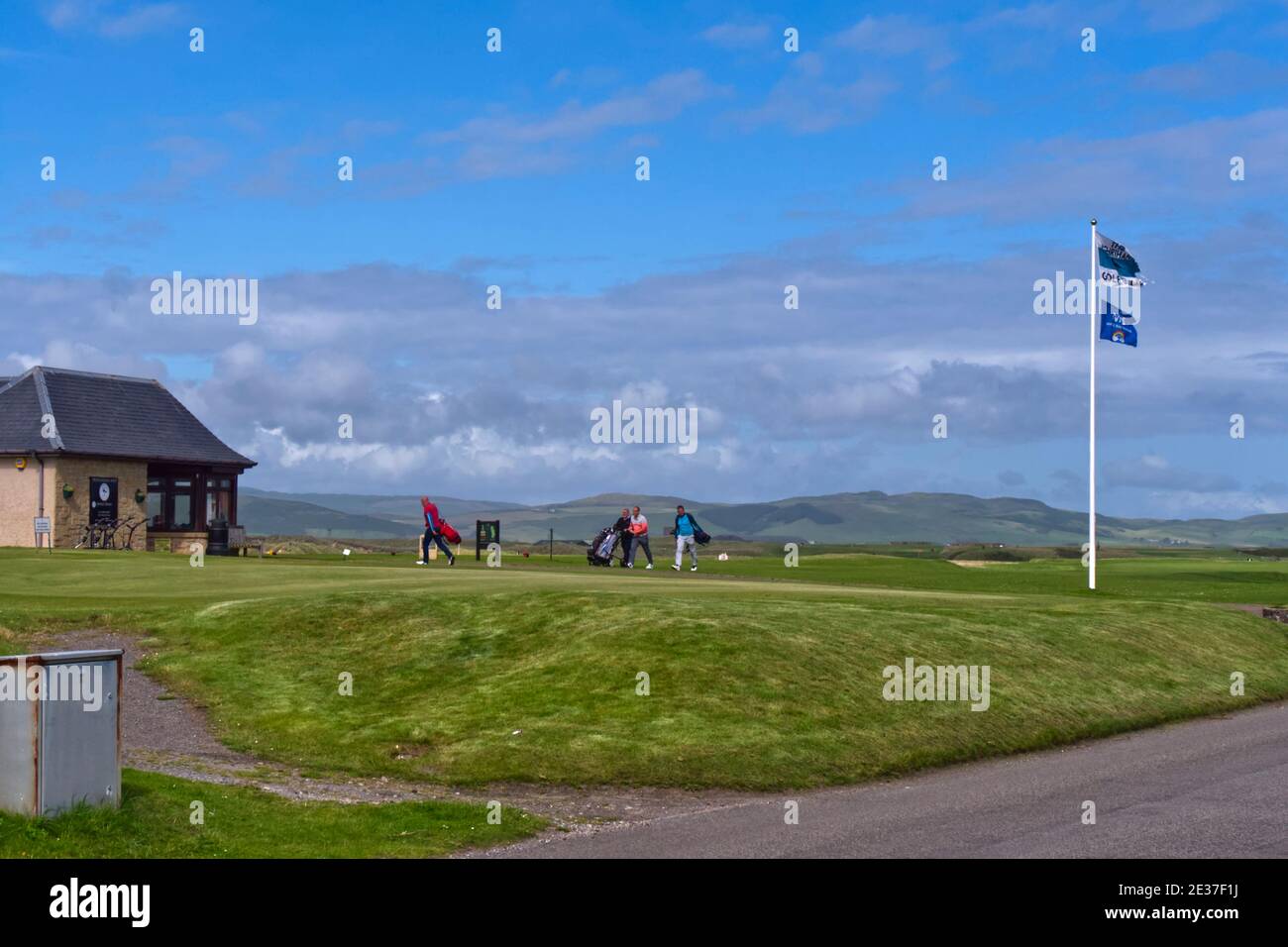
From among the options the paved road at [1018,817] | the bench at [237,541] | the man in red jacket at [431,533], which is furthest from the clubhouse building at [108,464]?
the paved road at [1018,817]

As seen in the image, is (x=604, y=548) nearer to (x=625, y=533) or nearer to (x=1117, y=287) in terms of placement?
(x=625, y=533)

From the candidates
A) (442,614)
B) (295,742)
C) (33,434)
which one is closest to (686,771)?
(295,742)

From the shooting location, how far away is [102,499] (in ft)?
203

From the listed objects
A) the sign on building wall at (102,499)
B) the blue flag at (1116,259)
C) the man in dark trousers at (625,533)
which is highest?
the blue flag at (1116,259)

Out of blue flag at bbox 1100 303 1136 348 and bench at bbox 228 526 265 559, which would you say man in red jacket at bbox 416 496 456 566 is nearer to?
bench at bbox 228 526 265 559

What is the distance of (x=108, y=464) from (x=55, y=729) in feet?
175

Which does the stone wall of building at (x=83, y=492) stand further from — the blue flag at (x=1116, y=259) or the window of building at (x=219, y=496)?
the blue flag at (x=1116, y=259)

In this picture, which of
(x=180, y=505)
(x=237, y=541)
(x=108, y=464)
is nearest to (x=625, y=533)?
(x=237, y=541)

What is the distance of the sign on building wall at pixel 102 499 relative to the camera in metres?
61.3

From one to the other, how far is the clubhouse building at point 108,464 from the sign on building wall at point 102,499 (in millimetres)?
44

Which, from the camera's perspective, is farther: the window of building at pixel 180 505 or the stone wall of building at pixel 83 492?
the window of building at pixel 180 505

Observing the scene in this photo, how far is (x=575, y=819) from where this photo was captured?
15.1 m

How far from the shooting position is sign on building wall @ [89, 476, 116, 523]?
201 ft
